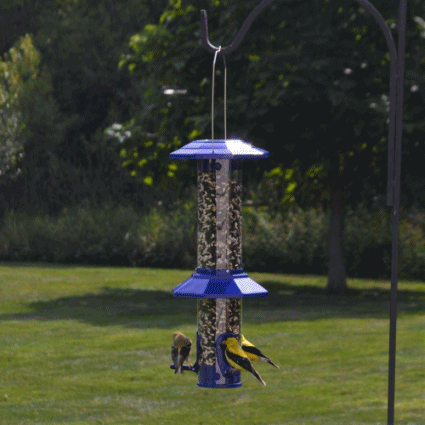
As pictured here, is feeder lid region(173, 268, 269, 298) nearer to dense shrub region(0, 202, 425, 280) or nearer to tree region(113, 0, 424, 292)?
tree region(113, 0, 424, 292)

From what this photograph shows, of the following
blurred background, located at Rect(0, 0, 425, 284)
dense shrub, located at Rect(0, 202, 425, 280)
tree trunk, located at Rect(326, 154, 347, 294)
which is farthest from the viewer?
dense shrub, located at Rect(0, 202, 425, 280)

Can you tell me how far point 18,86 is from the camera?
97.0 feet

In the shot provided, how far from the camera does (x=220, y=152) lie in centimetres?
529

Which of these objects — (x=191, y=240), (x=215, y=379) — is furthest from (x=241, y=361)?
(x=191, y=240)

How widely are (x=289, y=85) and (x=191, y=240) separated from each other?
10.0 meters

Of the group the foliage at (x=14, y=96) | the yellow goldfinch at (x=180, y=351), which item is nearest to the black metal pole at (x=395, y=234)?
the yellow goldfinch at (x=180, y=351)

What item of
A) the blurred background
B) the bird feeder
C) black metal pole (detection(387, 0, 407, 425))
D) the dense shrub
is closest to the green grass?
the blurred background

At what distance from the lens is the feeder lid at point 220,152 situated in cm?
525

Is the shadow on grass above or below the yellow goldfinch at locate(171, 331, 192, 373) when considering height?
below

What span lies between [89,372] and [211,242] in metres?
5.99

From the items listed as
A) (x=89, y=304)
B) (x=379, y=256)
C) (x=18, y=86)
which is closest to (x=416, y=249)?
(x=379, y=256)

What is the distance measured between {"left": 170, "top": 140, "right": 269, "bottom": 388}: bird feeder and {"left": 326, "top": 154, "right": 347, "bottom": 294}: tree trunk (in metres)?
13.9

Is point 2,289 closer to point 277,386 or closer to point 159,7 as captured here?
point 277,386

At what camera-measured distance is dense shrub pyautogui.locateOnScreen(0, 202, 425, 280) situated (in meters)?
24.2
